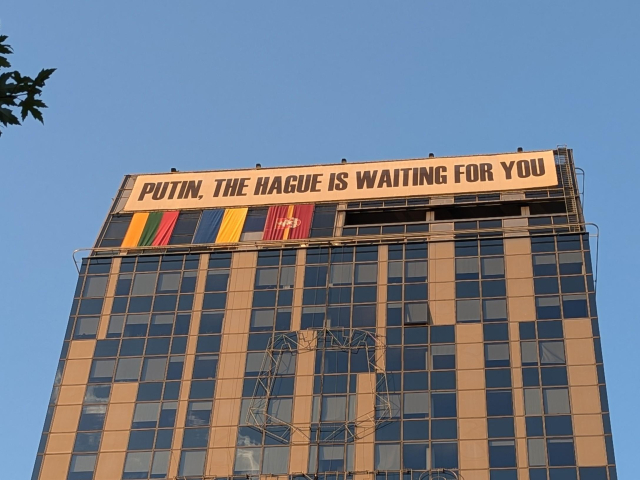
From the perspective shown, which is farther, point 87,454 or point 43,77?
point 87,454

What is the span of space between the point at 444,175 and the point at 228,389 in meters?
26.7

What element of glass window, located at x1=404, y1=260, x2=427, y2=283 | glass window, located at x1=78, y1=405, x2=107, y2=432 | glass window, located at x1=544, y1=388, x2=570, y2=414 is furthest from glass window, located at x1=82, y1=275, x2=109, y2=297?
glass window, located at x1=544, y1=388, x2=570, y2=414

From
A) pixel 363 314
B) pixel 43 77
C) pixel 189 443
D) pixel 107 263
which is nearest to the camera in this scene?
pixel 43 77

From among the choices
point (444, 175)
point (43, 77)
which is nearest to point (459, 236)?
point (444, 175)

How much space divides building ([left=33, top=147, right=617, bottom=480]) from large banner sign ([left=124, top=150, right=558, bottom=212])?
190 mm

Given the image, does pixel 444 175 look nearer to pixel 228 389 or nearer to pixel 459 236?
pixel 459 236

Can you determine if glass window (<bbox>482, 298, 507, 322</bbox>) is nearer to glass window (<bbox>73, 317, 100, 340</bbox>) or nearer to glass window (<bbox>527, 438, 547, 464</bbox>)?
glass window (<bbox>527, 438, 547, 464</bbox>)

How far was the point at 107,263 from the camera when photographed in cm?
8856

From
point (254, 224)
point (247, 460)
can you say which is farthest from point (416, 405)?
point (254, 224)

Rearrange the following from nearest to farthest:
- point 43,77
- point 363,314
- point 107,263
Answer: point 43,77 → point 363,314 → point 107,263

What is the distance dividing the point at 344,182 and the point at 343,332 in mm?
17093

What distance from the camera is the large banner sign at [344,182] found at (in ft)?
298


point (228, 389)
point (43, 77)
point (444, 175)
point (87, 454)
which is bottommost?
point (43, 77)

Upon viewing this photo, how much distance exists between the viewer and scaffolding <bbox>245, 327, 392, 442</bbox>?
75.3 m
